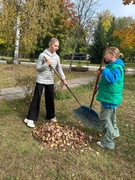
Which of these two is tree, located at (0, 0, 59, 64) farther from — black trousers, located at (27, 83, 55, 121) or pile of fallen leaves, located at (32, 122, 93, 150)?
pile of fallen leaves, located at (32, 122, 93, 150)

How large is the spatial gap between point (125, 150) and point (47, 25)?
16920 millimetres

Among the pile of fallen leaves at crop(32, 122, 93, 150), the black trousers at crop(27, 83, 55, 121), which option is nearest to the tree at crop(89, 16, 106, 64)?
the black trousers at crop(27, 83, 55, 121)

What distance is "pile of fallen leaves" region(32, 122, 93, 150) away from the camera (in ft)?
12.0

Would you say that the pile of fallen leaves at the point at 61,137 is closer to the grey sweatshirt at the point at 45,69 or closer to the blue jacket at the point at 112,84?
the blue jacket at the point at 112,84

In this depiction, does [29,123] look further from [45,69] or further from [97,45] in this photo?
[97,45]

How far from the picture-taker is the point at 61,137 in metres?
3.79

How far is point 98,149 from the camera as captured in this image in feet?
12.0

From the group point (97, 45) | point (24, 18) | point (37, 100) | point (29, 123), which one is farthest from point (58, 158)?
point (97, 45)

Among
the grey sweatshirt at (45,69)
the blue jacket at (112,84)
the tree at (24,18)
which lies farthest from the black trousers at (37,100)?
the tree at (24,18)

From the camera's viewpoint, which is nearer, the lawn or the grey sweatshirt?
the lawn

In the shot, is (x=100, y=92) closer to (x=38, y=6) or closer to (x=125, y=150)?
(x=125, y=150)

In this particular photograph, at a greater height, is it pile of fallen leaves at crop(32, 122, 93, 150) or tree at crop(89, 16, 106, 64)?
tree at crop(89, 16, 106, 64)

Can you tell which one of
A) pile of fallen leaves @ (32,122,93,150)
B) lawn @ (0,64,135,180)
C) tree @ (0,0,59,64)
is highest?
tree @ (0,0,59,64)

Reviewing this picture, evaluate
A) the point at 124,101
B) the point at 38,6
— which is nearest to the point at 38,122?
the point at 124,101
